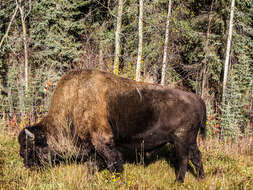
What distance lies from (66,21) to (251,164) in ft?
44.5

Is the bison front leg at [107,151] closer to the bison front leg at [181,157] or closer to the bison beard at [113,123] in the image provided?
the bison beard at [113,123]

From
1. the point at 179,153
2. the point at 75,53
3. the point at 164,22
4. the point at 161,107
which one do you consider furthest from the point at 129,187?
the point at 75,53

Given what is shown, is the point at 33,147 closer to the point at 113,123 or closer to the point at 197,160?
the point at 113,123

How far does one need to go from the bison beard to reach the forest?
448 mm

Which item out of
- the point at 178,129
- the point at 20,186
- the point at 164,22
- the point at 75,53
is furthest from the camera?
the point at 75,53

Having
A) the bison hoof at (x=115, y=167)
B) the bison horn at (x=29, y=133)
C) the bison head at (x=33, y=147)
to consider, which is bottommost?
the bison hoof at (x=115, y=167)

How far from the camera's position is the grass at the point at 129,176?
319 cm

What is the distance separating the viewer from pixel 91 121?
140 inches

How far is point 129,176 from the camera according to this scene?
3.58 metres

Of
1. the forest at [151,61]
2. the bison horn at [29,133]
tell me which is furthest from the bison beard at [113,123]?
the forest at [151,61]

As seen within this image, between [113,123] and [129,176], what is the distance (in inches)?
38.4

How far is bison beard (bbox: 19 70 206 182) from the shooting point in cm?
354

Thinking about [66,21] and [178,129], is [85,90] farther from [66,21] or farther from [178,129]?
[66,21]

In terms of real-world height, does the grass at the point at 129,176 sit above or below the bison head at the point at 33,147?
below
